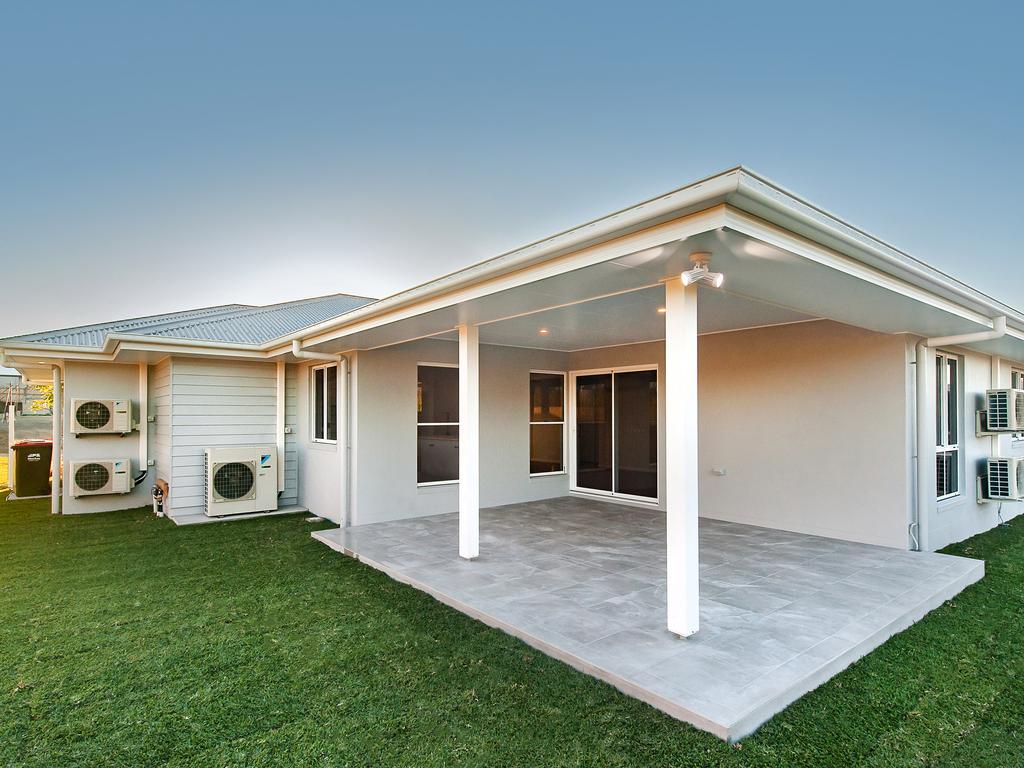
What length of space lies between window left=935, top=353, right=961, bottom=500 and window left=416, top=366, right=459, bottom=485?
5701 mm

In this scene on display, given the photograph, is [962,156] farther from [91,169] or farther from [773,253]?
[91,169]

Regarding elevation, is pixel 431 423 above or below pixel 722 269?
below

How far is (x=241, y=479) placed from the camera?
773 cm

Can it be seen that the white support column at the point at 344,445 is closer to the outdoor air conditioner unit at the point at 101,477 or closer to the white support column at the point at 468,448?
the white support column at the point at 468,448

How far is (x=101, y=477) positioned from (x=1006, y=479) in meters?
12.3

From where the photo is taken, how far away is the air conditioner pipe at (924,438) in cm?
553

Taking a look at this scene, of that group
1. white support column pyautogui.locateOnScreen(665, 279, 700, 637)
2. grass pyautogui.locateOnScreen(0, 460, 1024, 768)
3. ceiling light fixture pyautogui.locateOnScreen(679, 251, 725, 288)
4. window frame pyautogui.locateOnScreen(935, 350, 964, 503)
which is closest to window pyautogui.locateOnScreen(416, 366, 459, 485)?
grass pyautogui.locateOnScreen(0, 460, 1024, 768)

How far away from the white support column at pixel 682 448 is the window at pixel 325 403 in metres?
5.27

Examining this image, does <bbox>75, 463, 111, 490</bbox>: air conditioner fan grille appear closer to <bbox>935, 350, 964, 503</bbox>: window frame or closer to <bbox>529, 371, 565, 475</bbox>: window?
<bbox>529, 371, 565, 475</bbox>: window

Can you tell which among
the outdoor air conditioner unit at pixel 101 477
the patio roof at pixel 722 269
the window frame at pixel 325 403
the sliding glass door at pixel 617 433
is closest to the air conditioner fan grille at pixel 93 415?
the outdoor air conditioner unit at pixel 101 477

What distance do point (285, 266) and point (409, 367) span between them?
221 inches

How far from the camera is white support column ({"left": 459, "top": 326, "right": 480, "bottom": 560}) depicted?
16.9ft

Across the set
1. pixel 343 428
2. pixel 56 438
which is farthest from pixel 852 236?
pixel 56 438

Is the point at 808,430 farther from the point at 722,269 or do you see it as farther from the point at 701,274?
the point at 701,274
